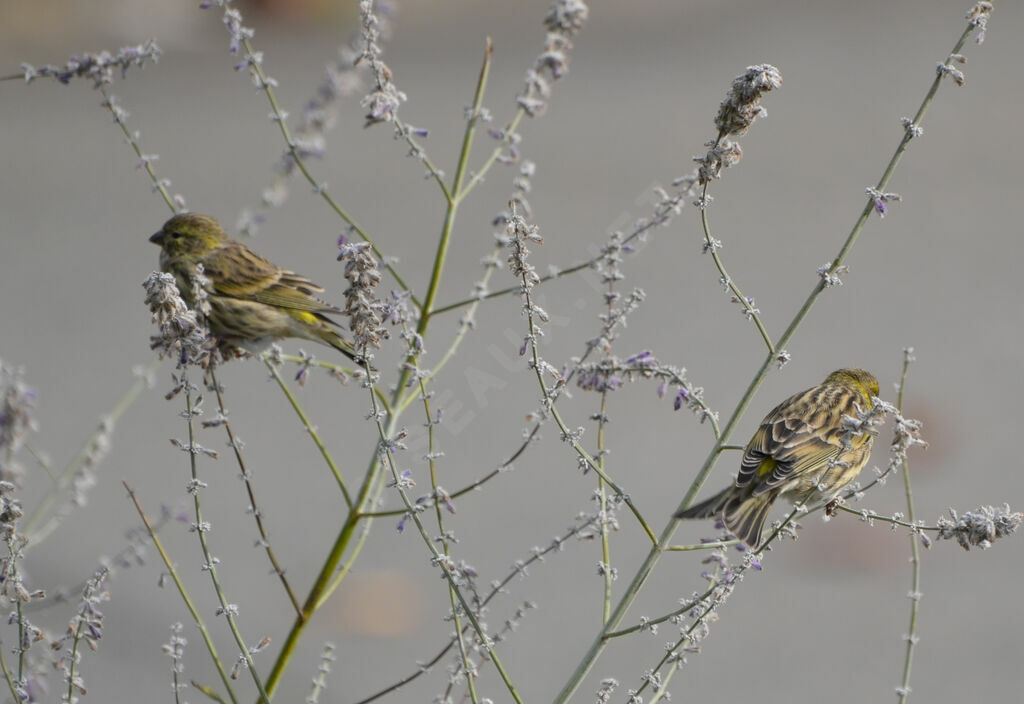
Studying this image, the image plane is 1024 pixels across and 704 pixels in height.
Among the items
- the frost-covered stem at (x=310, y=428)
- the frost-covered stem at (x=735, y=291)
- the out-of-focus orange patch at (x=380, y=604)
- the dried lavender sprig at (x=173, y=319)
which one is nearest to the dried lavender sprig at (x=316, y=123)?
the frost-covered stem at (x=310, y=428)

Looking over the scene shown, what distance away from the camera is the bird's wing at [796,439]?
3.02 m

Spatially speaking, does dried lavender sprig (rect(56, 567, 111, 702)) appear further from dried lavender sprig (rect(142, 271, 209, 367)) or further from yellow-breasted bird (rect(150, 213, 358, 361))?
yellow-breasted bird (rect(150, 213, 358, 361))

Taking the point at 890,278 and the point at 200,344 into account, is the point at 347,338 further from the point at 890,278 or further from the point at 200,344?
the point at 890,278

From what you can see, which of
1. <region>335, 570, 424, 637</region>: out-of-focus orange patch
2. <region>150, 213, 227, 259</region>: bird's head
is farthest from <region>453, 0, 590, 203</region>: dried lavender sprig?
<region>335, 570, 424, 637</region>: out-of-focus orange patch

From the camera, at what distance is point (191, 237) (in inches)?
142

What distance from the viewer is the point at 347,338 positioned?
12.0 feet

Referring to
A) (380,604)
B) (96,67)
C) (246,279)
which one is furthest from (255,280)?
(380,604)

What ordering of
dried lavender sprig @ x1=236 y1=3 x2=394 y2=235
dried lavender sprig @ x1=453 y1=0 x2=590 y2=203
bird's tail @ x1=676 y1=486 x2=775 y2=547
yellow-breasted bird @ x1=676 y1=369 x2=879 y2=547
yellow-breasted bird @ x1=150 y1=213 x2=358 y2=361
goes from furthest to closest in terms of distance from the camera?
1. yellow-breasted bird @ x1=150 y1=213 x2=358 y2=361
2. yellow-breasted bird @ x1=676 y1=369 x2=879 y2=547
3. dried lavender sprig @ x1=236 y1=3 x2=394 y2=235
4. bird's tail @ x1=676 y1=486 x2=775 y2=547
5. dried lavender sprig @ x1=453 y1=0 x2=590 y2=203

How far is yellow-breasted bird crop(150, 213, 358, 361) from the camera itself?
350cm

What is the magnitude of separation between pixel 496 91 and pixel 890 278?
351 cm

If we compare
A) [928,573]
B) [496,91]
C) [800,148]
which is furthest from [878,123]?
[928,573]

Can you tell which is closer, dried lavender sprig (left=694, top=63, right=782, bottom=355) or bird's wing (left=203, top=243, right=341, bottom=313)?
dried lavender sprig (left=694, top=63, right=782, bottom=355)

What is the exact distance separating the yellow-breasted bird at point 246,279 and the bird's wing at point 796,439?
109 cm

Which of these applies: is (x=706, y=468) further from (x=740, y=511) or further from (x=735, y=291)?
(x=740, y=511)
